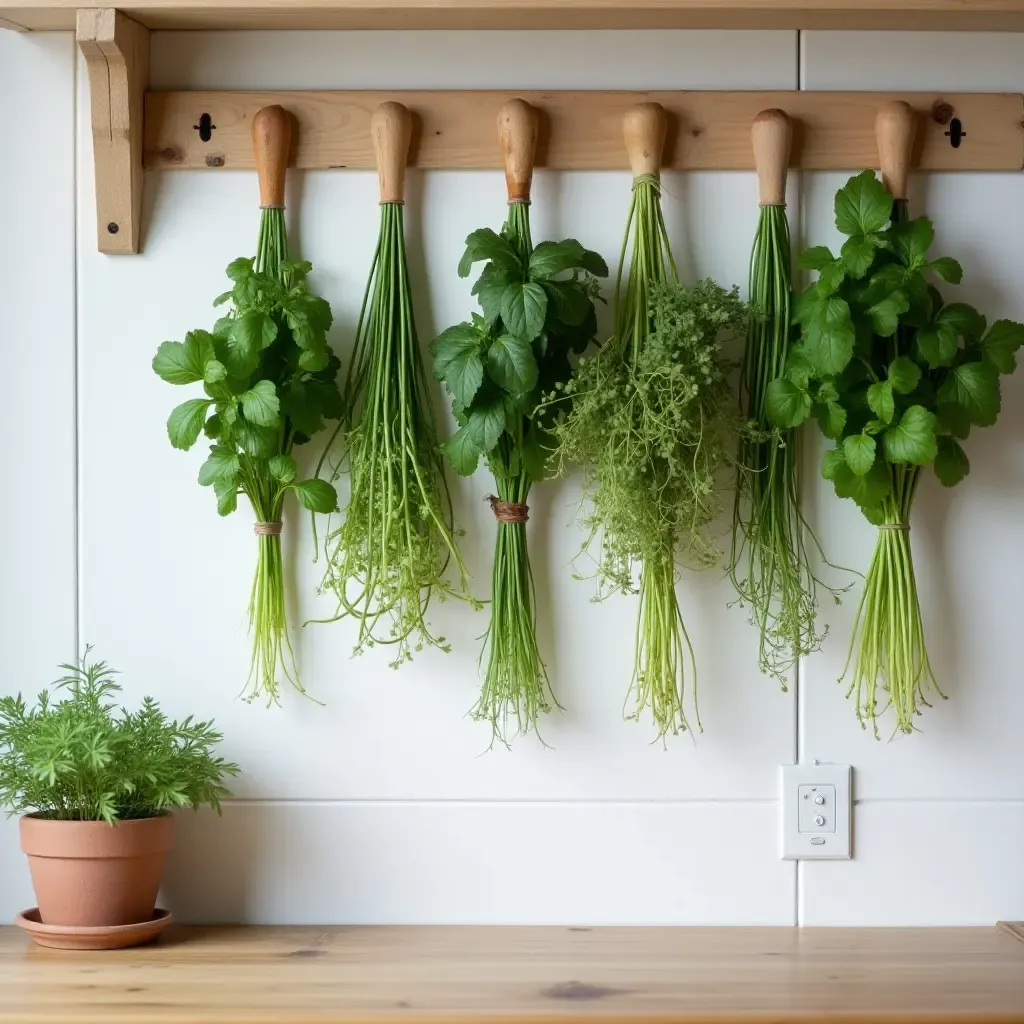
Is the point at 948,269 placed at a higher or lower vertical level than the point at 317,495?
higher

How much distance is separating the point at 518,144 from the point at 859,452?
1.77 feet

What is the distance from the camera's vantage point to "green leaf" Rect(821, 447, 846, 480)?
1.38m

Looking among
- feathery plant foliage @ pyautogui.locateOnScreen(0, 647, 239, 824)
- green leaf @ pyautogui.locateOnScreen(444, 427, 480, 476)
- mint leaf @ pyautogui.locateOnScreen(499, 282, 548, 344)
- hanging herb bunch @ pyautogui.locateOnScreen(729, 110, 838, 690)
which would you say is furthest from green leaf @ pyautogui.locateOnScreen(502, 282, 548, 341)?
feathery plant foliage @ pyautogui.locateOnScreen(0, 647, 239, 824)

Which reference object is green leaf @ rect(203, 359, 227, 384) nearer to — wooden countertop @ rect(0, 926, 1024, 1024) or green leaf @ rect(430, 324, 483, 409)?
green leaf @ rect(430, 324, 483, 409)

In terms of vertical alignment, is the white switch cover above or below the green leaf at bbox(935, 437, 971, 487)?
below

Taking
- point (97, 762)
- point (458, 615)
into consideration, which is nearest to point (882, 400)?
point (458, 615)

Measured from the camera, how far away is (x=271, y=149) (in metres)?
1.45

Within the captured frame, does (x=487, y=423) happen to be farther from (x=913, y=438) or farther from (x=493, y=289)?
(x=913, y=438)

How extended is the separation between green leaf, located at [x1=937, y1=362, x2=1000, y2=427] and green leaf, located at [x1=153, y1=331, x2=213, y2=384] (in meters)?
0.85

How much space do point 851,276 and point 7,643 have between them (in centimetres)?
111

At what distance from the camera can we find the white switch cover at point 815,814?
1467 millimetres

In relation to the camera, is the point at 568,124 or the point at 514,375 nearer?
the point at 514,375

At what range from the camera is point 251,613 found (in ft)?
4.81

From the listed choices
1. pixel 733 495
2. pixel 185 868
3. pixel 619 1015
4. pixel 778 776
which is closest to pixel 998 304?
pixel 733 495
